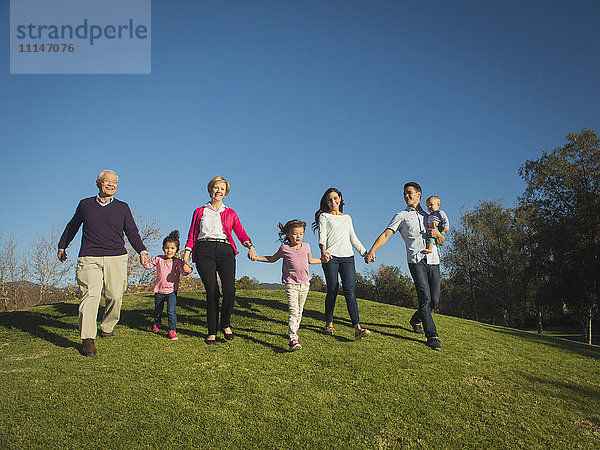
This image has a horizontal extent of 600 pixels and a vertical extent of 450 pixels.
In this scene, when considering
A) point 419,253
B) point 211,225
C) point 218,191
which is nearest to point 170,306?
point 211,225

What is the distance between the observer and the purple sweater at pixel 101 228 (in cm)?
595

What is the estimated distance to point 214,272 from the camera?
632cm

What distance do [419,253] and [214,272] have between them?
354 cm

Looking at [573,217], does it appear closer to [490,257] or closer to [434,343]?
[490,257]

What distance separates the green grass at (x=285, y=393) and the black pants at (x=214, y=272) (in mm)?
493

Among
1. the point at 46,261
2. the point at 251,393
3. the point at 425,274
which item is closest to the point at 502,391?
the point at 425,274

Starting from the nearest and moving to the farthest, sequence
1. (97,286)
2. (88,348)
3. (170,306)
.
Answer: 1. (88,348)
2. (97,286)
3. (170,306)

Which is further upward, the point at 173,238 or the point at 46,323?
the point at 173,238

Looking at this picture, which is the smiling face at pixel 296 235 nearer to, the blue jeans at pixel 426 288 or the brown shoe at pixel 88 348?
the blue jeans at pixel 426 288

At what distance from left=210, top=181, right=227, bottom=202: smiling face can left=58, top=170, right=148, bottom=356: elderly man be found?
1414 millimetres

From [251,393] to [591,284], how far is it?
27.9 meters

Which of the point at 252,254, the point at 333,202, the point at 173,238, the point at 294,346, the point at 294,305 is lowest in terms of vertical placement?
the point at 294,346

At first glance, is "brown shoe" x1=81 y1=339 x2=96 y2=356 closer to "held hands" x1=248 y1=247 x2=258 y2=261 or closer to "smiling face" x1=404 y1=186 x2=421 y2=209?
"held hands" x1=248 y1=247 x2=258 y2=261

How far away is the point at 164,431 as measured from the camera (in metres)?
3.48
